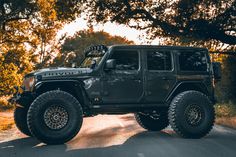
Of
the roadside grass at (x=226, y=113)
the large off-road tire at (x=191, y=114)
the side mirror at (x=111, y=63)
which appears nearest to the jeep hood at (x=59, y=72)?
the side mirror at (x=111, y=63)

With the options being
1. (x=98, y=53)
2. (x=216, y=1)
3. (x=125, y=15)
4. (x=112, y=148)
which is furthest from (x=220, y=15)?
(x=112, y=148)

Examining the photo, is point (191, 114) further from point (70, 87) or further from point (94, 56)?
point (70, 87)

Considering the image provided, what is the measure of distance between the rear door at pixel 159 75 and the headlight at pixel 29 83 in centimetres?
268

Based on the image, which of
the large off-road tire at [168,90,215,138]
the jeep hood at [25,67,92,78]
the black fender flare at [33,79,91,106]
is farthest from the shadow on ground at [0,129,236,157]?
the jeep hood at [25,67,92,78]

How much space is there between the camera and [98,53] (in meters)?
10.9

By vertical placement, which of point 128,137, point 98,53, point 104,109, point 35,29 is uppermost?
point 35,29

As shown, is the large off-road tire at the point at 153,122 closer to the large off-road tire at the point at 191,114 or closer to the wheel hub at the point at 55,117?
the large off-road tire at the point at 191,114

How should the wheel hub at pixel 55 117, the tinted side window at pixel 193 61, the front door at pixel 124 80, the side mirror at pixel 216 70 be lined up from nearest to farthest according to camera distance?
the wheel hub at pixel 55 117
the front door at pixel 124 80
the tinted side window at pixel 193 61
the side mirror at pixel 216 70

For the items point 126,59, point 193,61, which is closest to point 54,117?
point 126,59

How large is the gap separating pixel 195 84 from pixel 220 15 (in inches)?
334

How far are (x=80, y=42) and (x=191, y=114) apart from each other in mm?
51024

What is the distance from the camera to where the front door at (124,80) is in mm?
10320

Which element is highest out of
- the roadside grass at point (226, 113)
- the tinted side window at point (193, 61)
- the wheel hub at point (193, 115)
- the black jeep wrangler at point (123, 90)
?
the tinted side window at point (193, 61)

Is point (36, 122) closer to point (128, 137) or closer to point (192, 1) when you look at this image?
point (128, 137)
